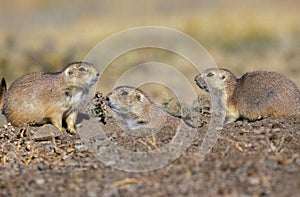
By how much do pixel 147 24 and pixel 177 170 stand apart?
51.5 feet

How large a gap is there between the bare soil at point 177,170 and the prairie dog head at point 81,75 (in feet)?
4.30

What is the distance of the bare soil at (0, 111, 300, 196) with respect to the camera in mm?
4969

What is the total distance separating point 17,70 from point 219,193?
10.3m

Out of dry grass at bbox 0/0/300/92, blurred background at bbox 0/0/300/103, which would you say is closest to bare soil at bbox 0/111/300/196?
blurred background at bbox 0/0/300/103

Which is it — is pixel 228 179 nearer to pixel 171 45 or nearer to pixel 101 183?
pixel 101 183

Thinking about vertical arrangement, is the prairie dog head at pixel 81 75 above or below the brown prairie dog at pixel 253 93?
below

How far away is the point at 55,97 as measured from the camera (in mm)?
8219

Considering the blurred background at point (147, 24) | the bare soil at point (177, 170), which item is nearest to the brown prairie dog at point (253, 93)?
the bare soil at point (177, 170)

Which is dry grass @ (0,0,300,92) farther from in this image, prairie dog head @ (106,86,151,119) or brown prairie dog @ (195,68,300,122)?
prairie dog head @ (106,86,151,119)

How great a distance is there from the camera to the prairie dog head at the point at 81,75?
8148 millimetres

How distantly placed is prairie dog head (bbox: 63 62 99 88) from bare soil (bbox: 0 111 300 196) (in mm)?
1311

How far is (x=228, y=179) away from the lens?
5078 mm

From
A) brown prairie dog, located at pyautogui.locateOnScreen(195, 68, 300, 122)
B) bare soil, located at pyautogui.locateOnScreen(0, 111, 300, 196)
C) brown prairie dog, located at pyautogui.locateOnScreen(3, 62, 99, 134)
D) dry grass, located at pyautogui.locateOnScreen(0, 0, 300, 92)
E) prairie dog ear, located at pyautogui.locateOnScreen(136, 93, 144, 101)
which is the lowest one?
bare soil, located at pyautogui.locateOnScreen(0, 111, 300, 196)

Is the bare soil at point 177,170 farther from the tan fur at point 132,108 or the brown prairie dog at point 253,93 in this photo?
the tan fur at point 132,108
